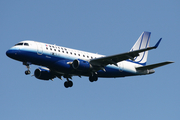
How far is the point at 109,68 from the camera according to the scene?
49.6 m

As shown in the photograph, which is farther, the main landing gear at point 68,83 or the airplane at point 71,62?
the main landing gear at point 68,83

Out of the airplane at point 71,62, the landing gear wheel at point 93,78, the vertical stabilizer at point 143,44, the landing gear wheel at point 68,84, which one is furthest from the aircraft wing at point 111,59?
the vertical stabilizer at point 143,44

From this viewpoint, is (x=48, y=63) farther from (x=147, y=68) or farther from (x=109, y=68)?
(x=147, y=68)

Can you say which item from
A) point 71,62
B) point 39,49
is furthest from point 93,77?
point 39,49

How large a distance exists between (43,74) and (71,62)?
6.46 metres

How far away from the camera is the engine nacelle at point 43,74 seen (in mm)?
50031

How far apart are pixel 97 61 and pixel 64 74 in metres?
6.42

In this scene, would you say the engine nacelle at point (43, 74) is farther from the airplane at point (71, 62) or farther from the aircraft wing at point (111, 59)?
the aircraft wing at point (111, 59)

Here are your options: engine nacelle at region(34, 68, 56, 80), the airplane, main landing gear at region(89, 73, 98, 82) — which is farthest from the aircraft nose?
main landing gear at region(89, 73, 98, 82)

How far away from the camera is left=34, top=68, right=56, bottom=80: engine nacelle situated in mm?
50031

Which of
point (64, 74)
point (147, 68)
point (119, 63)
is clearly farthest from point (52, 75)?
point (147, 68)

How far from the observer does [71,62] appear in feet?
150

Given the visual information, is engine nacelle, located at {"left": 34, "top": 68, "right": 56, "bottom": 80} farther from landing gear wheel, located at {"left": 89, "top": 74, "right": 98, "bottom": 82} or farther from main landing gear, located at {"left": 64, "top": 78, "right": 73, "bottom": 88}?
landing gear wheel, located at {"left": 89, "top": 74, "right": 98, "bottom": 82}

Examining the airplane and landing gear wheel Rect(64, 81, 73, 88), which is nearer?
the airplane
